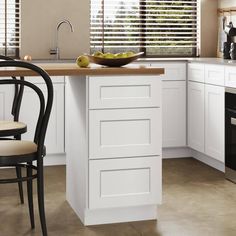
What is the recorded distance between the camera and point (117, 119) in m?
3.48

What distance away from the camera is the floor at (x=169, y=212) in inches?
135

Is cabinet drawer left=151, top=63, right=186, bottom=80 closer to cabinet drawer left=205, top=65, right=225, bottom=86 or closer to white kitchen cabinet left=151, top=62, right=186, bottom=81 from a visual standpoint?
white kitchen cabinet left=151, top=62, right=186, bottom=81

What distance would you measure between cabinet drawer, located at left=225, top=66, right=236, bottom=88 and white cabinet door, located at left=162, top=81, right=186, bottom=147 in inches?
35.7

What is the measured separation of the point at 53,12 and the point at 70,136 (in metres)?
2.20

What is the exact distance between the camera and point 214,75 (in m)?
5.00

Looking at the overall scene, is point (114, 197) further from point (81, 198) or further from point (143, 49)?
point (143, 49)

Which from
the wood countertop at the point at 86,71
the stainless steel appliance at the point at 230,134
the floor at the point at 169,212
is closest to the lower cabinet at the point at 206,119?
the stainless steel appliance at the point at 230,134

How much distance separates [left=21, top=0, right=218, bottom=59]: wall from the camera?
18.7 feet

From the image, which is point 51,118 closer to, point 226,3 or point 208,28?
point 208,28

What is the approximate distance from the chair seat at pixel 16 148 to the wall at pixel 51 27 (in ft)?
8.52

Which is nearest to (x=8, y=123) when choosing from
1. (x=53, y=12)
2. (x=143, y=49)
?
(x=53, y=12)

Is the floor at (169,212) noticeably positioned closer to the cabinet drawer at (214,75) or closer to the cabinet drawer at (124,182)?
the cabinet drawer at (124,182)

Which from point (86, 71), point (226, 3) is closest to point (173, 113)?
point (226, 3)

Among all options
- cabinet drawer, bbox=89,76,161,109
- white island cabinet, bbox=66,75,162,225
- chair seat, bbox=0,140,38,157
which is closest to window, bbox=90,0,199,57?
white island cabinet, bbox=66,75,162,225
